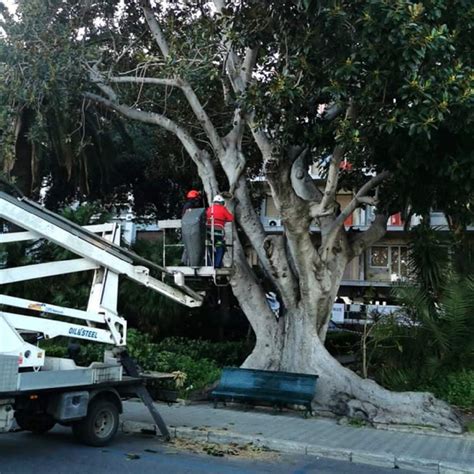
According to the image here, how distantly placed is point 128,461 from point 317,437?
2.99 metres

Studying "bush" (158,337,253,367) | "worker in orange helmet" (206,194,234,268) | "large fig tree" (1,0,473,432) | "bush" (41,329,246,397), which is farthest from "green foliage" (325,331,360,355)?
"worker in orange helmet" (206,194,234,268)

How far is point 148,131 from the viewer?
819 inches

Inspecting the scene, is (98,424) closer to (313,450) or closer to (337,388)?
(313,450)

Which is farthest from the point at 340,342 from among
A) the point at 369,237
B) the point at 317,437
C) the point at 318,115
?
the point at 317,437

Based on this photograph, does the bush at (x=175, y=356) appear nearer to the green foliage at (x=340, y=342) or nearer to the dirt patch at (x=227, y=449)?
the dirt patch at (x=227, y=449)

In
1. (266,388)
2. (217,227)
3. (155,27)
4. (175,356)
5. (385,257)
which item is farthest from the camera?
(385,257)

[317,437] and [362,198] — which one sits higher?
[362,198]

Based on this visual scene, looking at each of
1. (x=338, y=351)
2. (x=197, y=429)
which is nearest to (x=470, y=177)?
(x=197, y=429)

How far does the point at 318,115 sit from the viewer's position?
11461 mm

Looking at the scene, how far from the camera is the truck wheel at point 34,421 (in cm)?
731

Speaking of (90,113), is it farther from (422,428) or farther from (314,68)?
(422,428)

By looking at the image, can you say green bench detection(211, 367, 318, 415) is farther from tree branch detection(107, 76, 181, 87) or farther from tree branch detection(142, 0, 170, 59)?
tree branch detection(142, 0, 170, 59)

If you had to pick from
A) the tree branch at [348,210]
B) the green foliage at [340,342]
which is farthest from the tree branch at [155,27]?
the green foliage at [340,342]

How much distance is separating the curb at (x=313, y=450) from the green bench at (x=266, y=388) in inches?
72.4
